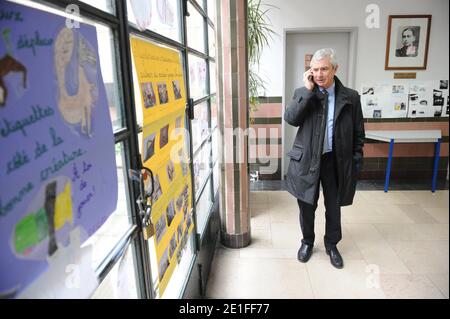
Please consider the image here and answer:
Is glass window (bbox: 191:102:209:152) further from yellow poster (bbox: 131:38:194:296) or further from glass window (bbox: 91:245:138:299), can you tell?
glass window (bbox: 91:245:138:299)

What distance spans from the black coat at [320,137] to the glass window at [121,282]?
138 centimetres

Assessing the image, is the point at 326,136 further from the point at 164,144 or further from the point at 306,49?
the point at 306,49

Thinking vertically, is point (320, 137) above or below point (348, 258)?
above

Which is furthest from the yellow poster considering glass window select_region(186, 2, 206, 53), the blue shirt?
the blue shirt

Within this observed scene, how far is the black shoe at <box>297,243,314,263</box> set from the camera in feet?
7.42

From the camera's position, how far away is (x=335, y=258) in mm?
2207

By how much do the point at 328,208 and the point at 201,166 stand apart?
37.9 inches

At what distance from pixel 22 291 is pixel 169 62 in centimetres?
97

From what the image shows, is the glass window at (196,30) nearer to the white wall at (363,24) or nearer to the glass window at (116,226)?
the glass window at (116,226)

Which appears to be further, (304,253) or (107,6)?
(304,253)

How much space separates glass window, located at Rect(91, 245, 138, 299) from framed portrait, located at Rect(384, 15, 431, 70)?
3858 mm

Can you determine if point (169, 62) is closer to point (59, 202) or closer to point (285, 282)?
point (59, 202)

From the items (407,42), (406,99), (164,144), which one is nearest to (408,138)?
(406,99)

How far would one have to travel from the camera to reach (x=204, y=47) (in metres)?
2.43
